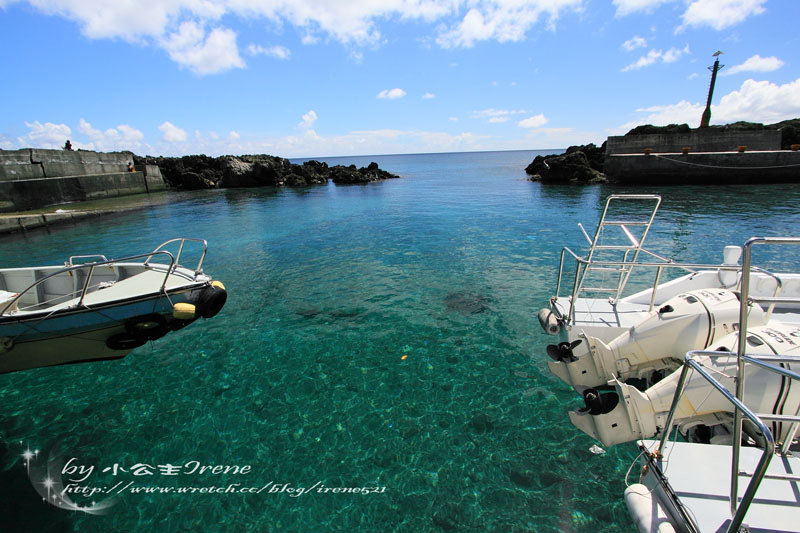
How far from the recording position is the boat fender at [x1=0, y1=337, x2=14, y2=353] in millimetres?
6441

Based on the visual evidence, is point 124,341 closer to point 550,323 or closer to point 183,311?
point 183,311

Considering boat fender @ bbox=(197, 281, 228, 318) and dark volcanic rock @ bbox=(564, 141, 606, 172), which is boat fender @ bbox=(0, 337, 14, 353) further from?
dark volcanic rock @ bbox=(564, 141, 606, 172)

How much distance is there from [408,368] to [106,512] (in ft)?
16.8

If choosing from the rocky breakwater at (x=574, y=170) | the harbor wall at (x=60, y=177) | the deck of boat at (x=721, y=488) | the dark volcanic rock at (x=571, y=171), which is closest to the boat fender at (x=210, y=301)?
the deck of boat at (x=721, y=488)

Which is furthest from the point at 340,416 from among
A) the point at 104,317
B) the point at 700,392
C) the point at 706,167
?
the point at 706,167

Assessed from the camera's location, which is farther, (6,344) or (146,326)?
(146,326)

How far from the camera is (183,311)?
23.4ft

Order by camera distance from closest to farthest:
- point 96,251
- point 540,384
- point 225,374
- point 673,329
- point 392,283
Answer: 1. point 673,329
2. point 540,384
3. point 225,374
4. point 392,283
5. point 96,251

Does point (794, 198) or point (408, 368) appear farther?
point (794, 198)

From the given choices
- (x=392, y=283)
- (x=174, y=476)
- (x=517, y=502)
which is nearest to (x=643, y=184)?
(x=392, y=283)

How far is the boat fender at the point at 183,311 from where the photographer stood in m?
7.12

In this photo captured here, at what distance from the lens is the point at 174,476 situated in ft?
17.9

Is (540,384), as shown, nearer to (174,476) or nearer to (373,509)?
(373,509)

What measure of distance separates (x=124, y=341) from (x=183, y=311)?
1.23m
